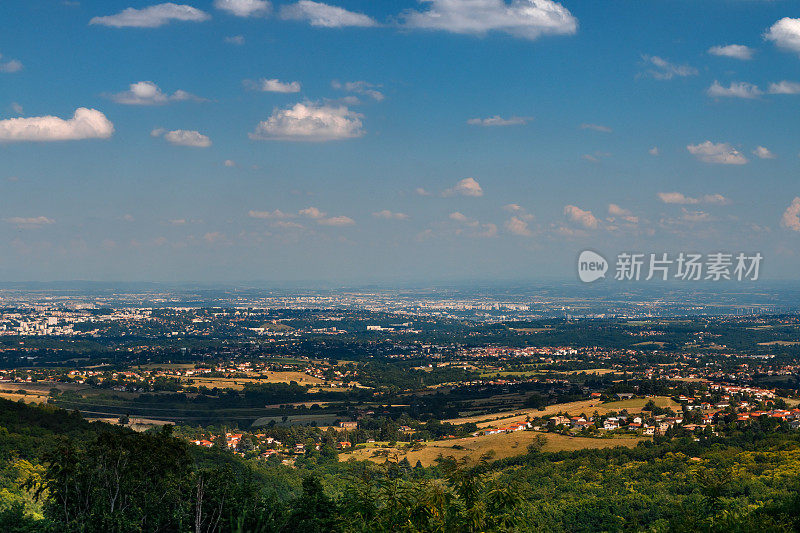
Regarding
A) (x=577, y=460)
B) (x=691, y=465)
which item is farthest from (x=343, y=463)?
(x=691, y=465)

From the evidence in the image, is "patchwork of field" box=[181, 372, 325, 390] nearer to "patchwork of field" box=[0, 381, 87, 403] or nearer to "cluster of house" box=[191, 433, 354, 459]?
"patchwork of field" box=[0, 381, 87, 403]

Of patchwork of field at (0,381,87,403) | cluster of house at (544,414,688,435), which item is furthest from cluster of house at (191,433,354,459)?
patchwork of field at (0,381,87,403)

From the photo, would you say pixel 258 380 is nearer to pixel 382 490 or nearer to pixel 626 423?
pixel 626 423

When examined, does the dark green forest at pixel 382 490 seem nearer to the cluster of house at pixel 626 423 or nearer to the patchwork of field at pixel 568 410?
the cluster of house at pixel 626 423

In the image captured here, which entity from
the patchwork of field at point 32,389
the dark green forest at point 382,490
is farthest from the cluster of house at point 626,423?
the patchwork of field at point 32,389

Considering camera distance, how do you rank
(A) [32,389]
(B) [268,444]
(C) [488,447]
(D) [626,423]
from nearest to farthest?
(C) [488,447] → (B) [268,444] → (D) [626,423] → (A) [32,389]

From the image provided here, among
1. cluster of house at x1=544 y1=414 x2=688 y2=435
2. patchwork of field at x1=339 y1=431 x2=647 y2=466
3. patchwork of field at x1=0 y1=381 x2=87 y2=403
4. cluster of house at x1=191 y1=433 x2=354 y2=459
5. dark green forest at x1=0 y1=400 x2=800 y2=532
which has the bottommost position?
patchwork of field at x1=0 y1=381 x2=87 y2=403

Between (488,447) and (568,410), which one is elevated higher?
(568,410)

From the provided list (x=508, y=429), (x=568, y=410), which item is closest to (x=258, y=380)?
(x=568, y=410)

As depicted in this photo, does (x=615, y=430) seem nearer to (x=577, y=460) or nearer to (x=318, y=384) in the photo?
(x=577, y=460)
